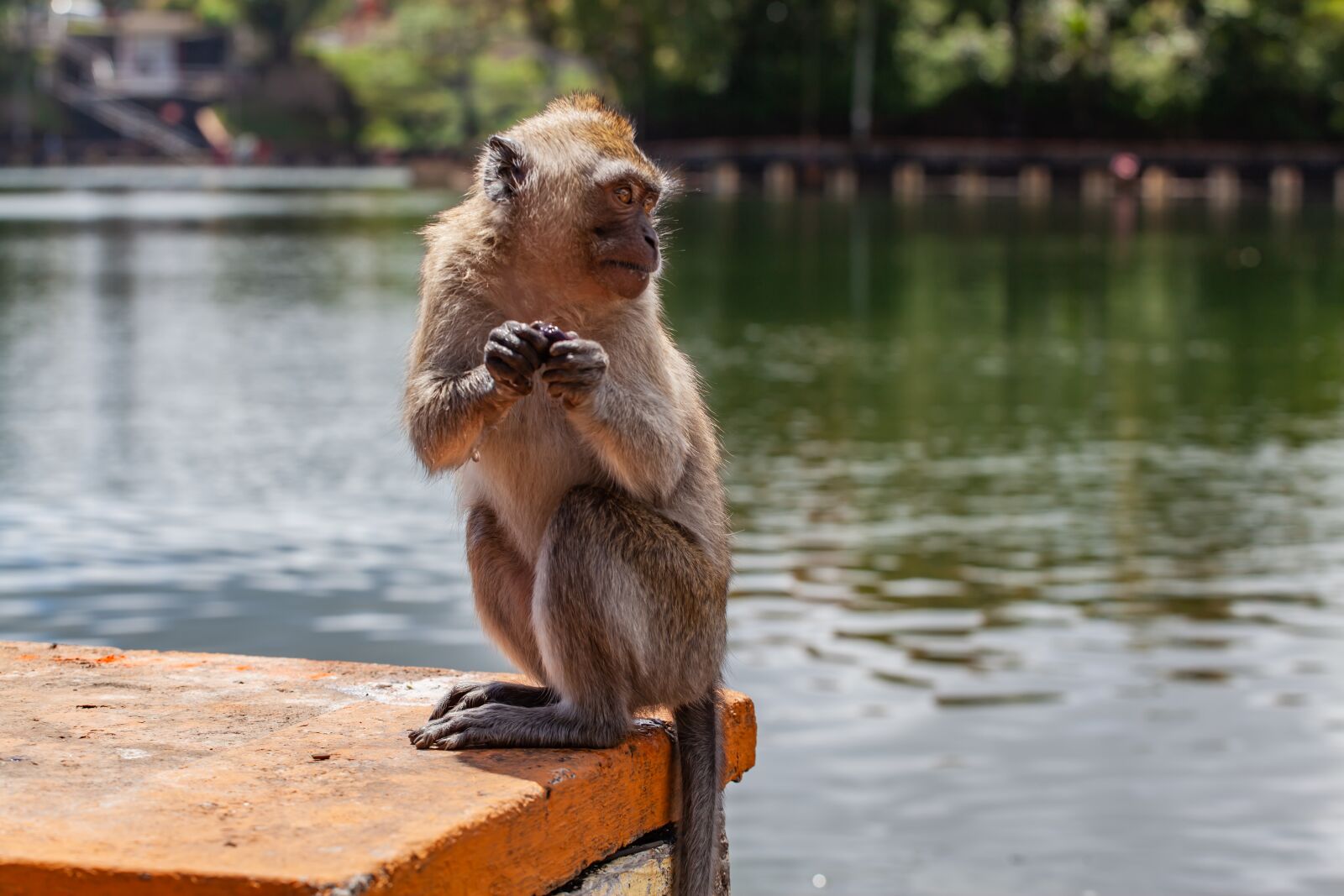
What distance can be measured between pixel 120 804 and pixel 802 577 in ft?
27.4

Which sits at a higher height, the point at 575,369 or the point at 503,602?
the point at 575,369

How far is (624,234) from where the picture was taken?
380cm

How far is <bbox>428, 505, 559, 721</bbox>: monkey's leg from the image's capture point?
13.2 feet

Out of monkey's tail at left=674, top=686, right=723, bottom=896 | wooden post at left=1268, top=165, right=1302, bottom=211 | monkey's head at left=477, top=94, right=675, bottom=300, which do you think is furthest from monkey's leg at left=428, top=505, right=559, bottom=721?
wooden post at left=1268, top=165, right=1302, bottom=211

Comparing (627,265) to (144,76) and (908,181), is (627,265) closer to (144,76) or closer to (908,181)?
(908,181)

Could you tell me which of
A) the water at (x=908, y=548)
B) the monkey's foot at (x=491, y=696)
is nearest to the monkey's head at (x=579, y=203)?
the monkey's foot at (x=491, y=696)

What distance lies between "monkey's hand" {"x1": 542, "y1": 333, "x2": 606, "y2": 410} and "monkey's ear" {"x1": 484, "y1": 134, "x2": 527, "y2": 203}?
0.49 m

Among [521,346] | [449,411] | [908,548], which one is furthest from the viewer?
[908,548]

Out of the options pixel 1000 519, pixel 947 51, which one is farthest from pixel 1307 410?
pixel 947 51

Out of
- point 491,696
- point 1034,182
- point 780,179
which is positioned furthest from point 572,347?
point 780,179

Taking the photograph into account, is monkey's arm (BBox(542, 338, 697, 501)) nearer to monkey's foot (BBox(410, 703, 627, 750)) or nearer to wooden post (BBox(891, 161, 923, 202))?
monkey's foot (BBox(410, 703, 627, 750))

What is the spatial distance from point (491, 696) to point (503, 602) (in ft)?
0.65

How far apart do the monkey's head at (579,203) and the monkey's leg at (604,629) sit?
0.43 metres

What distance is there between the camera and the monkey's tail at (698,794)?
3750 millimetres
